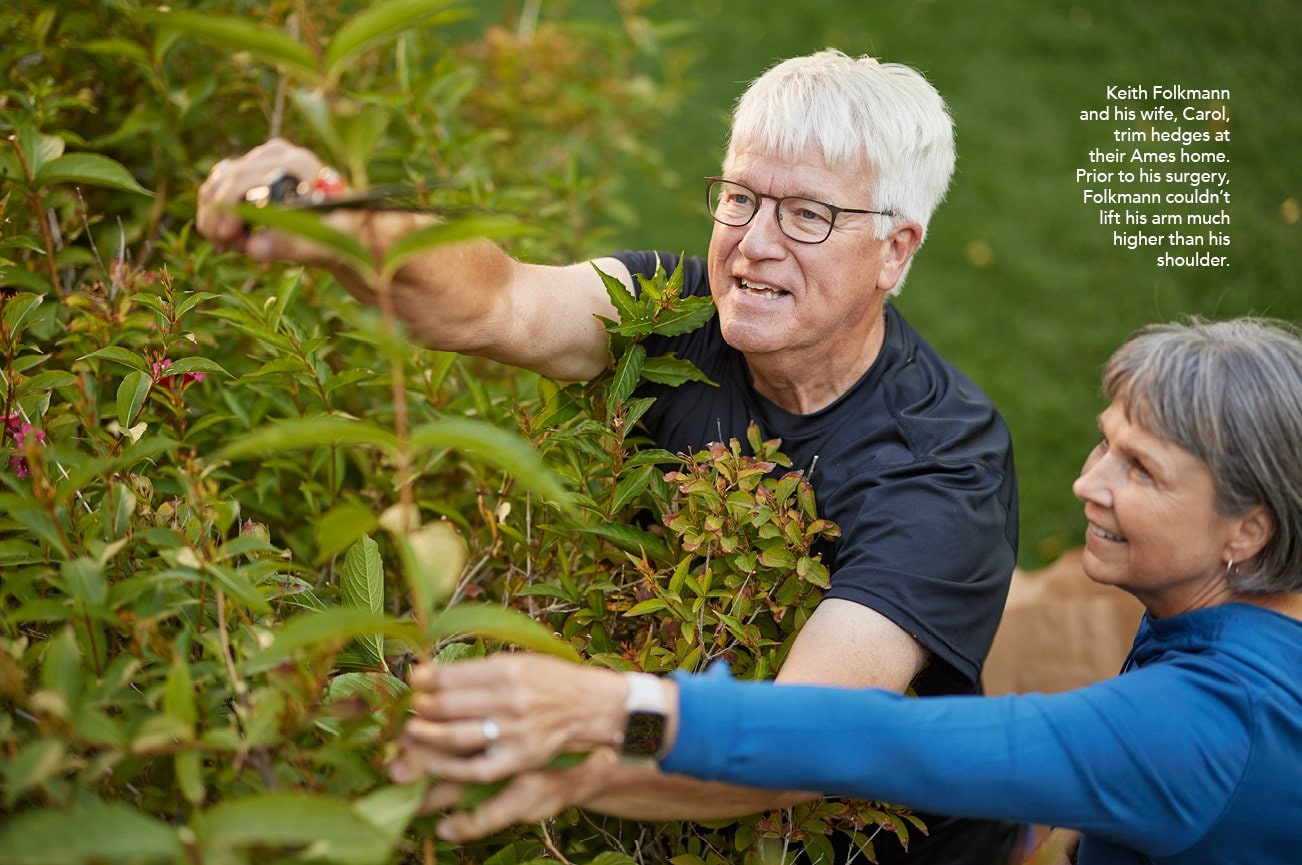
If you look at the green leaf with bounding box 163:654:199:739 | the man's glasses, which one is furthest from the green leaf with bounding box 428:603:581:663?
the man's glasses

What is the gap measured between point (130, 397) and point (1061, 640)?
288 centimetres

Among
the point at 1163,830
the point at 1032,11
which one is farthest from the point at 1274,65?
the point at 1163,830

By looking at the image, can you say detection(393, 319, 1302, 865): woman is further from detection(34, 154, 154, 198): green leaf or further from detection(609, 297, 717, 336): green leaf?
detection(34, 154, 154, 198): green leaf

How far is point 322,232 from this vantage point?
3.91 ft

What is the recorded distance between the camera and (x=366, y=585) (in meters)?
1.80

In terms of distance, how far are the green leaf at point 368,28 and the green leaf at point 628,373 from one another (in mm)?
928

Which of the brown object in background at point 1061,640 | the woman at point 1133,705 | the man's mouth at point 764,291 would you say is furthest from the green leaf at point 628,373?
the brown object in background at point 1061,640

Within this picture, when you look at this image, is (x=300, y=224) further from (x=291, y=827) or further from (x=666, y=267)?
(x=666, y=267)

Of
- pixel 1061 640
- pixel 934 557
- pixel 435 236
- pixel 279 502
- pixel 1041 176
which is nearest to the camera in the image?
pixel 435 236

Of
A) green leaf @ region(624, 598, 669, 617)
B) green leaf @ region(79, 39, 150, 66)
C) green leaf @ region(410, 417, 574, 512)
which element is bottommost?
green leaf @ region(624, 598, 669, 617)

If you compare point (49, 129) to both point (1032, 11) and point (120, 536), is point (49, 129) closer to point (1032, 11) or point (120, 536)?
point (120, 536)

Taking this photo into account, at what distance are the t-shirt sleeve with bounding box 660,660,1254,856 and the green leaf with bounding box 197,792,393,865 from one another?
1.24ft

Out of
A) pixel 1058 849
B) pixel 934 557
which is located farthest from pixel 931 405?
pixel 1058 849

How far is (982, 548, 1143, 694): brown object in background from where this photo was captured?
3506mm
